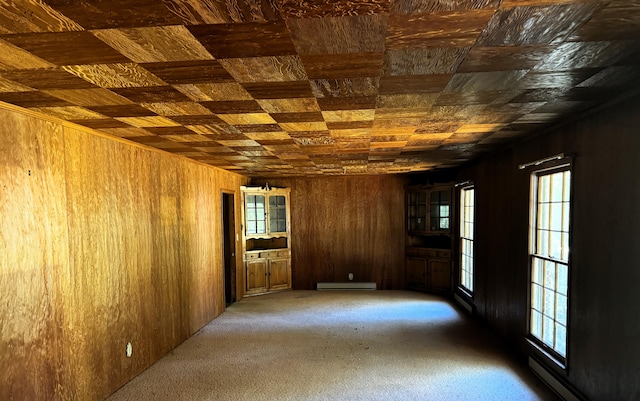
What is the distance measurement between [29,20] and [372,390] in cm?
334

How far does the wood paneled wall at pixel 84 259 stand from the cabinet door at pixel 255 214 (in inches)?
84.2

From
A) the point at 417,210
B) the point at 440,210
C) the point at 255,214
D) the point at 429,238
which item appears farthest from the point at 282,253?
the point at 440,210

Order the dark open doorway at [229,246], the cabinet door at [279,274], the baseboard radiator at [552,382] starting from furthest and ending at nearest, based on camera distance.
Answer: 1. the cabinet door at [279,274]
2. the dark open doorway at [229,246]
3. the baseboard radiator at [552,382]

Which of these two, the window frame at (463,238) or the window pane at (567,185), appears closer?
the window pane at (567,185)

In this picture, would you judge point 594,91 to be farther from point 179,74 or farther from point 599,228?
point 179,74

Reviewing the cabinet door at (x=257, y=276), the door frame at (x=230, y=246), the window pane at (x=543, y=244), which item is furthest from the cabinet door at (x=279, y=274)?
the window pane at (x=543, y=244)

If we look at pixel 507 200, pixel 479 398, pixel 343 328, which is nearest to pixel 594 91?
pixel 507 200

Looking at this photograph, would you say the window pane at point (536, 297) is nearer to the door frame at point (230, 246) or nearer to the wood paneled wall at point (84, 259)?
Result: the wood paneled wall at point (84, 259)

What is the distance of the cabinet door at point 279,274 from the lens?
6805mm

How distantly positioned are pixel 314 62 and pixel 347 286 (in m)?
6.00

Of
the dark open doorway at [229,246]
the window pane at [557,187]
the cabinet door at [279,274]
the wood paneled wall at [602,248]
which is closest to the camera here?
the wood paneled wall at [602,248]

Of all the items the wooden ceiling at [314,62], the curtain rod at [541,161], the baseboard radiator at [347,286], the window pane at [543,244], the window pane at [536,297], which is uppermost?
the wooden ceiling at [314,62]

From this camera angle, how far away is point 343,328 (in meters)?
4.64

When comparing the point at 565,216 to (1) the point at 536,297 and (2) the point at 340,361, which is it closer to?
(1) the point at 536,297
